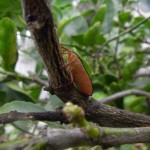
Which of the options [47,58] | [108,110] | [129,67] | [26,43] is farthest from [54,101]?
[26,43]

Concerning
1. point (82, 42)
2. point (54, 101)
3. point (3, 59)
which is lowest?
point (54, 101)

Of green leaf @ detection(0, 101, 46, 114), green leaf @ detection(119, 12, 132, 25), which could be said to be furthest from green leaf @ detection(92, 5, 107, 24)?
green leaf @ detection(0, 101, 46, 114)

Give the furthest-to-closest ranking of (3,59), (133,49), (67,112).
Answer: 1. (133,49)
2. (3,59)
3. (67,112)

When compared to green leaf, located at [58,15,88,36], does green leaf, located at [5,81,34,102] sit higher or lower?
lower

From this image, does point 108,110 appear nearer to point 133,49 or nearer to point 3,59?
point 3,59

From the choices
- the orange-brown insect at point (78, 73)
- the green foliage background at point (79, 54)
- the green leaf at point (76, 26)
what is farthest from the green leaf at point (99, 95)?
the orange-brown insect at point (78, 73)

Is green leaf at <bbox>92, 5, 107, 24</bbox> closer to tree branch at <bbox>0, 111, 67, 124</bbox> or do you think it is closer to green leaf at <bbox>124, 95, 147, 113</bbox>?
green leaf at <bbox>124, 95, 147, 113</bbox>
